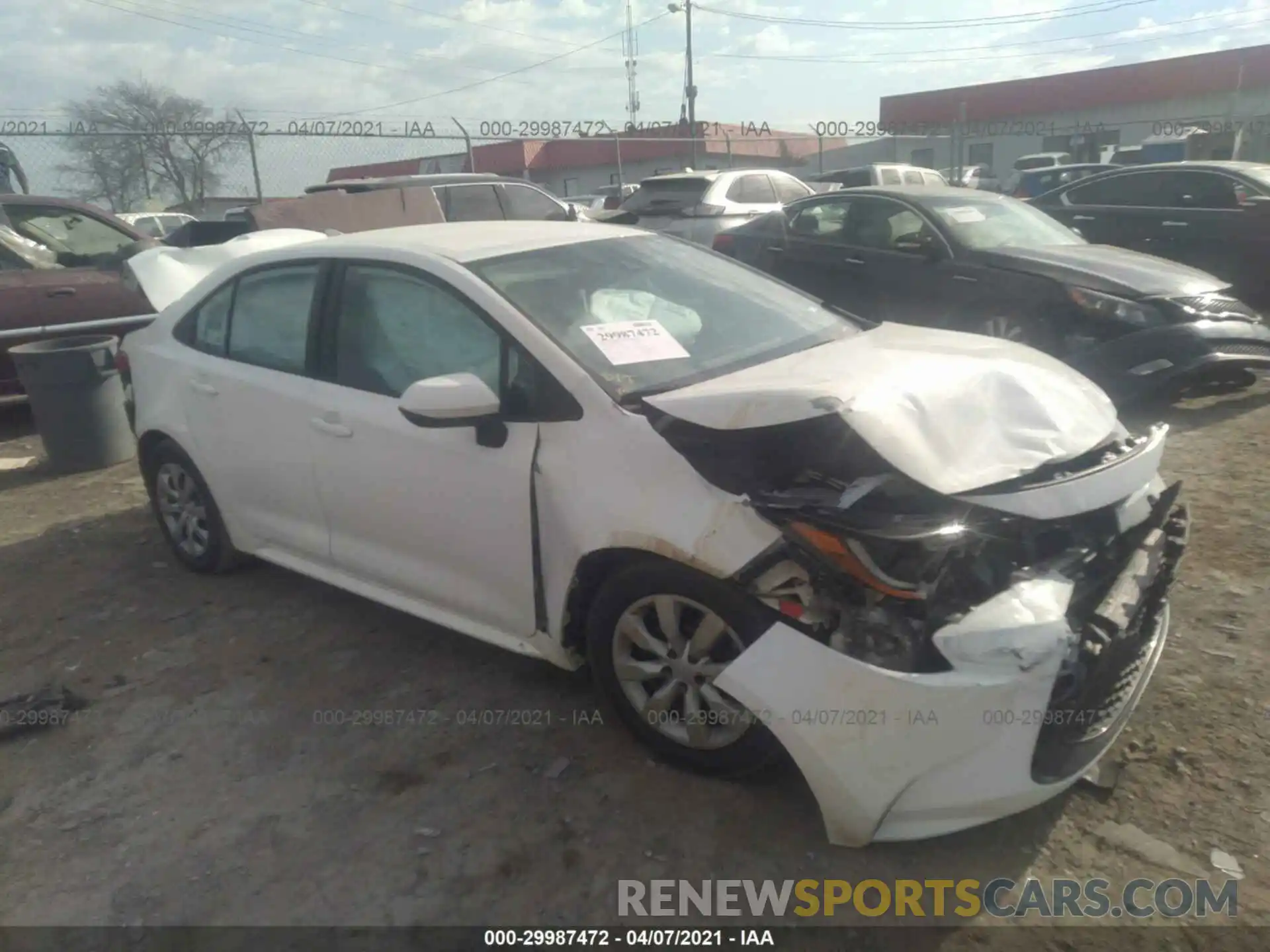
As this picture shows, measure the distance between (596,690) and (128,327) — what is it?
248 inches

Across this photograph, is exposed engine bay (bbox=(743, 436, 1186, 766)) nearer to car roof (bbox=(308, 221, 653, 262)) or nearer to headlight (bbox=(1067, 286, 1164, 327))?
car roof (bbox=(308, 221, 653, 262))

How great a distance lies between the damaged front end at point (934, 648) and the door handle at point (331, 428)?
1.71m

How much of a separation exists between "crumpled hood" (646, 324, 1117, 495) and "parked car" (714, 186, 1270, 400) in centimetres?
318

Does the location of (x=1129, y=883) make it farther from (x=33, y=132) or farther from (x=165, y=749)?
(x=33, y=132)

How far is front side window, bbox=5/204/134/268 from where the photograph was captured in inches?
306

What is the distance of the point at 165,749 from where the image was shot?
3.36 meters

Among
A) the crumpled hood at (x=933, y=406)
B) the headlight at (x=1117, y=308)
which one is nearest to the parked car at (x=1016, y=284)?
the headlight at (x=1117, y=308)

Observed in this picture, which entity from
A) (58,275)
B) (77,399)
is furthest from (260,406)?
(58,275)

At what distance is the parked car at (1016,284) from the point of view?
596 cm

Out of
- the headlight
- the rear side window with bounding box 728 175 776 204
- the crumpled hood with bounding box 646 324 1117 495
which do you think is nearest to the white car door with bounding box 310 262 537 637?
the crumpled hood with bounding box 646 324 1117 495

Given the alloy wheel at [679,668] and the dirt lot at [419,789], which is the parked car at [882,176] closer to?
the dirt lot at [419,789]

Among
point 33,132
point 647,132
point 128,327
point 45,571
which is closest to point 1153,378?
point 45,571

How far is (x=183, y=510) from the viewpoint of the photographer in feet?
15.5

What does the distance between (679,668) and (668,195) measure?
1078cm
